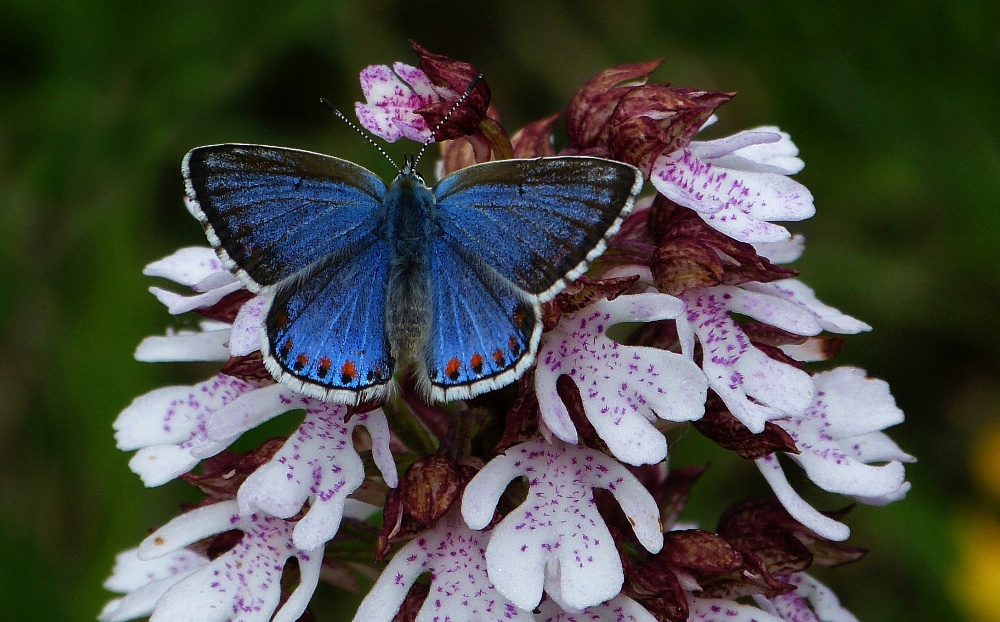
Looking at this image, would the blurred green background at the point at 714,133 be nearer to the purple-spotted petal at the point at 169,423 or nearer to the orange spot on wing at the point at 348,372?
the purple-spotted petal at the point at 169,423

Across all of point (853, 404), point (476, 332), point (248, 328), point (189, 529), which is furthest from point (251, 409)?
point (853, 404)

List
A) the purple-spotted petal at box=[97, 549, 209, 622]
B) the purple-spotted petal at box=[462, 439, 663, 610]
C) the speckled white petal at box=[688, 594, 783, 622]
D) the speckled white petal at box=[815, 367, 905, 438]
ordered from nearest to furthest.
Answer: the purple-spotted petal at box=[462, 439, 663, 610] < the speckled white petal at box=[688, 594, 783, 622] < the speckled white petal at box=[815, 367, 905, 438] < the purple-spotted petal at box=[97, 549, 209, 622]

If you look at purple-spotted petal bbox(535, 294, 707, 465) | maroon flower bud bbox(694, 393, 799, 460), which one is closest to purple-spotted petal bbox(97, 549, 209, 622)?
purple-spotted petal bbox(535, 294, 707, 465)

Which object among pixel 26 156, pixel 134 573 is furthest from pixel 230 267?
pixel 26 156

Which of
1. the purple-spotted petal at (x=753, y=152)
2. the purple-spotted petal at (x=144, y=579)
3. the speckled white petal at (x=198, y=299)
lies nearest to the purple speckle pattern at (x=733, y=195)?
the purple-spotted petal at (x=753, y=152)

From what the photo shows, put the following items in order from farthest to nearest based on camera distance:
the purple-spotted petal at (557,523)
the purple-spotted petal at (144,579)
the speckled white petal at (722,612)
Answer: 1. the purple-spotted petal at (144,579)
2. the speckled white petal at (722,612)
3. the purple-spotted petal at (557,523)

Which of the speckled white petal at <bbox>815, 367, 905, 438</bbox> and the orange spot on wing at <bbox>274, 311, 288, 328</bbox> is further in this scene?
the speckled white petal at <bbox>815, 367, 905, 438</bbox>

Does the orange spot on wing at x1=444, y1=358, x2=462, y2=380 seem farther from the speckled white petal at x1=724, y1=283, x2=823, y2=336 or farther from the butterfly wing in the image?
the speckled white petal at x1=724, y1=283, x2=823, y2=336
